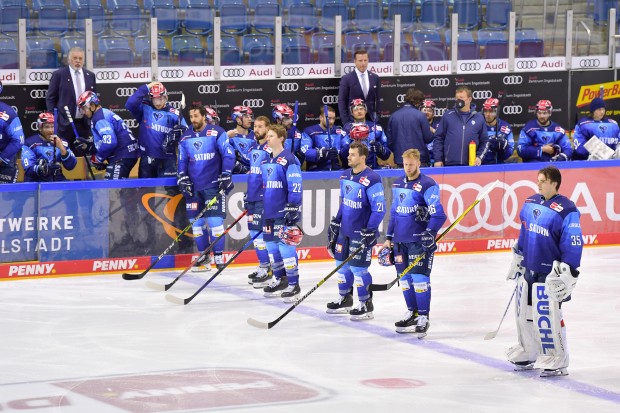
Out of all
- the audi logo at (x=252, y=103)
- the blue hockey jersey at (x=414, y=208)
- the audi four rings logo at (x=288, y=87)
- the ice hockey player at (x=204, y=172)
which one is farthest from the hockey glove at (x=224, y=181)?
the blue hockey jersey at (x=414, y=208)

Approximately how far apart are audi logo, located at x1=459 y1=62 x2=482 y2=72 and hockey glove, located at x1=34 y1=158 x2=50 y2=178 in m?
6.61

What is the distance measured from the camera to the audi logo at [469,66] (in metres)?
18.5

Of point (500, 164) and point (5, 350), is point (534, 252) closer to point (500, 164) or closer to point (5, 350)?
point (5, 350)

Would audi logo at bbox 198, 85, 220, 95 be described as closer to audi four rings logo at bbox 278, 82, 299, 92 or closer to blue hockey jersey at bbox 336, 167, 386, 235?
audi four rings logo at bbox 278, 82, 299, 92

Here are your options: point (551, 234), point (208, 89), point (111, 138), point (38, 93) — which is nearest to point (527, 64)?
point (208, 89)

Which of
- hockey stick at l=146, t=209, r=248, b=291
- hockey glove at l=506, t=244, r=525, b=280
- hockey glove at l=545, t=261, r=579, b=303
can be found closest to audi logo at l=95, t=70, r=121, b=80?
hockey stick at l=146, t=209, r=248, b=291

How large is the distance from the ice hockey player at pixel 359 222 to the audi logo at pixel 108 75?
5.47 metres

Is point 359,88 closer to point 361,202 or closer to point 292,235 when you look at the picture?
point 292,235

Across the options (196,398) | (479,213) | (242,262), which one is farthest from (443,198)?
(196,398)

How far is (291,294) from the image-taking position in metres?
13.3

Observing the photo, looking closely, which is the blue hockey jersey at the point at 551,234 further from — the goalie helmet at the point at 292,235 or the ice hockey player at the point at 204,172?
the ice hockey player at the point at 204,172

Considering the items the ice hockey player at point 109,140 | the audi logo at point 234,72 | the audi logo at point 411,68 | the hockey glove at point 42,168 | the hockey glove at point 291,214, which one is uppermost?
the audi logo at point 411,68

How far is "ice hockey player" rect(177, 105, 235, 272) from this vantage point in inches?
585

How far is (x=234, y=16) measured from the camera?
17.9 meters
